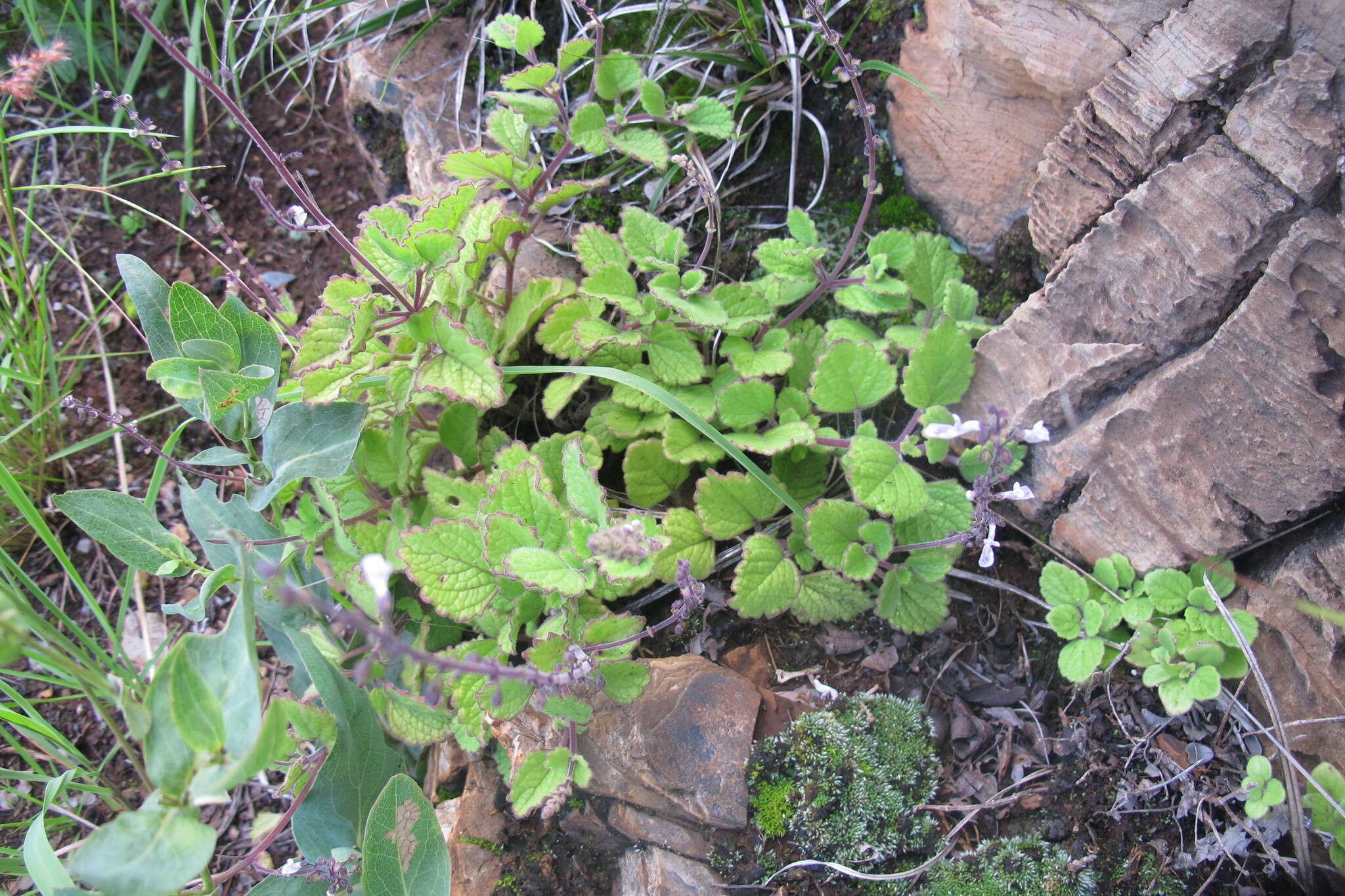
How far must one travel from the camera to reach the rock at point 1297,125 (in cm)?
159

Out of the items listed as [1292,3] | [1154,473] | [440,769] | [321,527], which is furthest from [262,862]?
[1292,3]

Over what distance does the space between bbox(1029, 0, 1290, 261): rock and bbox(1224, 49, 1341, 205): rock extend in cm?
8

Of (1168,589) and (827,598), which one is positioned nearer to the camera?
(1168,589)

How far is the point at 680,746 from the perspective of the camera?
1.91 m

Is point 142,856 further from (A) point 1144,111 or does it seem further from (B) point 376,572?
(A) point 1144,111

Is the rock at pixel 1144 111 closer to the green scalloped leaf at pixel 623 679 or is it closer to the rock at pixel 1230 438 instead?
the rock at pixel 1230 438

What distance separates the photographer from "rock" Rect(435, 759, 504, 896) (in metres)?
1.86

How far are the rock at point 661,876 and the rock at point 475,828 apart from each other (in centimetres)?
28

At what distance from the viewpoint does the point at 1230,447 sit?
71.5 inches

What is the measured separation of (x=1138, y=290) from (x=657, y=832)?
1.62 metres

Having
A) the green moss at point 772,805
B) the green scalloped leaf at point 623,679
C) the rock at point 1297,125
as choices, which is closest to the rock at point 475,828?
the green scalloped leaf at point 623,679

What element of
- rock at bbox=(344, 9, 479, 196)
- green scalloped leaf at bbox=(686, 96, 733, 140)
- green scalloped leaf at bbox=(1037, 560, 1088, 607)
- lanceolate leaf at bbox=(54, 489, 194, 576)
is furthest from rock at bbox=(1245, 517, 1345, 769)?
rock at bbox=(344, 9, 479, 196)

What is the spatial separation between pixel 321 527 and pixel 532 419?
26.9 inches

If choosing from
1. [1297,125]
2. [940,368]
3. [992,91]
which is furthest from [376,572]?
[992,91]
